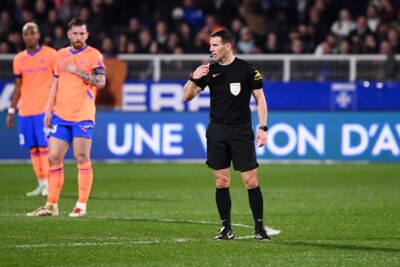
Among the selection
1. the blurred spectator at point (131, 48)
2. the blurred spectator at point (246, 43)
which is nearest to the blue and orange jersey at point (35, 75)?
the blurred spectator at point (131, 48)

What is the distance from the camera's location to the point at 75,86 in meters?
13.1

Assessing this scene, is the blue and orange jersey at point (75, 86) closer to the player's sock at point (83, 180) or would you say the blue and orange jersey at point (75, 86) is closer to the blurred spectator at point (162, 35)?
the player's sock at point (83, 180)

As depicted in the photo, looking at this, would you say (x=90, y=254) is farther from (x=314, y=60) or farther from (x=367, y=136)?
(x=314, y=60)

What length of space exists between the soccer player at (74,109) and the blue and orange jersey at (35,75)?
9.55 feet

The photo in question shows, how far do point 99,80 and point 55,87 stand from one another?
548mm

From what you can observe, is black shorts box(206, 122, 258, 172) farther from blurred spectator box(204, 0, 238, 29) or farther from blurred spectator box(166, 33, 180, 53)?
blurred spectator box(204, 0, 238, 29)

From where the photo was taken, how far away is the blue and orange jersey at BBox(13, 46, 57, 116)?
1600 cm

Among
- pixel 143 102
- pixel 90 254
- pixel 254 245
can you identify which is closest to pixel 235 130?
pixel 254 245

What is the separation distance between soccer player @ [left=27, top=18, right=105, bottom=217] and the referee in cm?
241

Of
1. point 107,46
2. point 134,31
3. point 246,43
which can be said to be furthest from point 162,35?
point 246,43

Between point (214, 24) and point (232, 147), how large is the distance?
16.0m

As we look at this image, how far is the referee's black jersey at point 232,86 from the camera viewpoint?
35.8ft

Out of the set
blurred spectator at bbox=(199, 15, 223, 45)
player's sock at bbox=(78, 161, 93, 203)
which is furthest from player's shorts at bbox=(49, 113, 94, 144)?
blurred spectator at bbox=(199, 15, 223, 45)

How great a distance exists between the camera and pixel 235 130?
1094 centimetres
